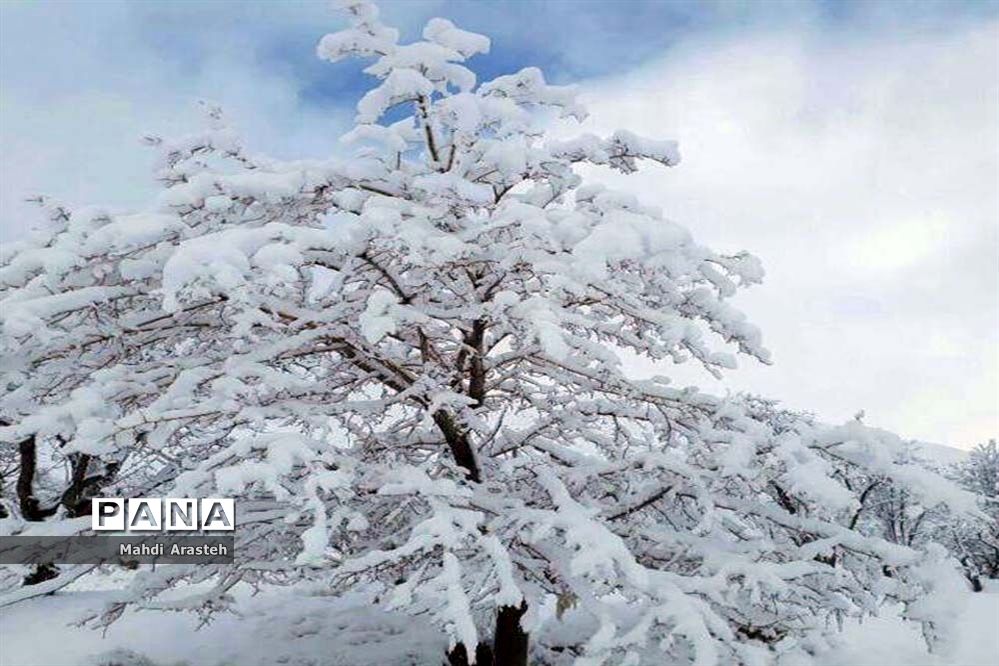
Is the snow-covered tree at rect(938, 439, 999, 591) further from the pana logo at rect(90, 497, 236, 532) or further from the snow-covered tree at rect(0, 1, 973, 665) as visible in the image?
the pana logo at rect(90, 497, 236, 532)

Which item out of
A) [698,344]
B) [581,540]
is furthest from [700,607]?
[698,344]

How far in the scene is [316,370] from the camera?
26.8ft

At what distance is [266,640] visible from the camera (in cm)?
904

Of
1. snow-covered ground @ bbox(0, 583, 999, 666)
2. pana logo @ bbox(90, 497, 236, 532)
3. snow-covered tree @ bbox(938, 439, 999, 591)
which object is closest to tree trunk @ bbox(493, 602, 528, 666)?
snow-covered ground @ bbox(0, 583, 999, 666)

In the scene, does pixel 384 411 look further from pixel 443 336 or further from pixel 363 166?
pixel 363 166

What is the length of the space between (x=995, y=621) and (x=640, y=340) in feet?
35.9

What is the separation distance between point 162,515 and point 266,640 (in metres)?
4.47

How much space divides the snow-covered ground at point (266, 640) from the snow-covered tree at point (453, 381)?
8.98 feet

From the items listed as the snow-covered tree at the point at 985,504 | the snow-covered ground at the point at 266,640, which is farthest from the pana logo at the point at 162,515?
the snow-covered tree at the point at 985,504

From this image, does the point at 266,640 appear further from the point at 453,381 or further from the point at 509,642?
the point at 453,381

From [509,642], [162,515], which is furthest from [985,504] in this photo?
[162,515]

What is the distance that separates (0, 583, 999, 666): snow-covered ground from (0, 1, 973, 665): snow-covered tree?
8.98ft

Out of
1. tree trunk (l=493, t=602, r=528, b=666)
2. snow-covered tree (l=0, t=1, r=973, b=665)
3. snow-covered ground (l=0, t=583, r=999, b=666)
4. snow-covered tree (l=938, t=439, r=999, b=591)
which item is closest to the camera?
snow-covered tree (l=0, t=1, r=973, b=665)

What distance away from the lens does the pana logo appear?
5.05 meters
